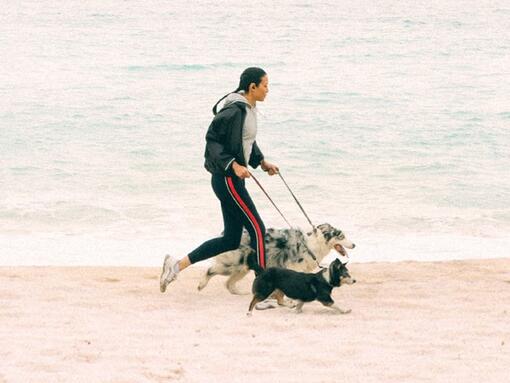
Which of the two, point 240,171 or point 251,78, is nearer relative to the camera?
point 240,171

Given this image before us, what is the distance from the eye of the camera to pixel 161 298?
7.83m

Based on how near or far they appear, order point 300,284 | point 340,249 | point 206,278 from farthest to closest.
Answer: point 206,278
point 340,249
point 300,284

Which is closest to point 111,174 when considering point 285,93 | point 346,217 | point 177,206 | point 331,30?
point 177,206

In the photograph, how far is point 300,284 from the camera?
709cm

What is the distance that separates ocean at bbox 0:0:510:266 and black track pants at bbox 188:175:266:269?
2.34 m

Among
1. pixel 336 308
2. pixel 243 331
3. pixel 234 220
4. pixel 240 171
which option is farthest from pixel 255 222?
pixel 243 331

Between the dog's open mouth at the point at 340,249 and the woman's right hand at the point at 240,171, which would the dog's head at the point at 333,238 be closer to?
the dog's open mouth at the point at 340,249

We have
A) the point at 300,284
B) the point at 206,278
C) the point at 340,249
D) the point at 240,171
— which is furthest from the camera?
the point at 206,278

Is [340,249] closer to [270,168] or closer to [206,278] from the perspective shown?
[270,168]

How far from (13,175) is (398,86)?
1163 cm

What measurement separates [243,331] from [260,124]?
14049 mm

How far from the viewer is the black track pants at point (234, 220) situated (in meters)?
7.21

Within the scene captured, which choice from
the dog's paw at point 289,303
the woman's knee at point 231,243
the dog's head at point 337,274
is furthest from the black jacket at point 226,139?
the dog's paw at point 289,303

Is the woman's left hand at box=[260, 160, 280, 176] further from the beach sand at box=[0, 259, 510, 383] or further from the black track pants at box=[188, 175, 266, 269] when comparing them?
the beach sand at box=[0, 259, 510, 383]
